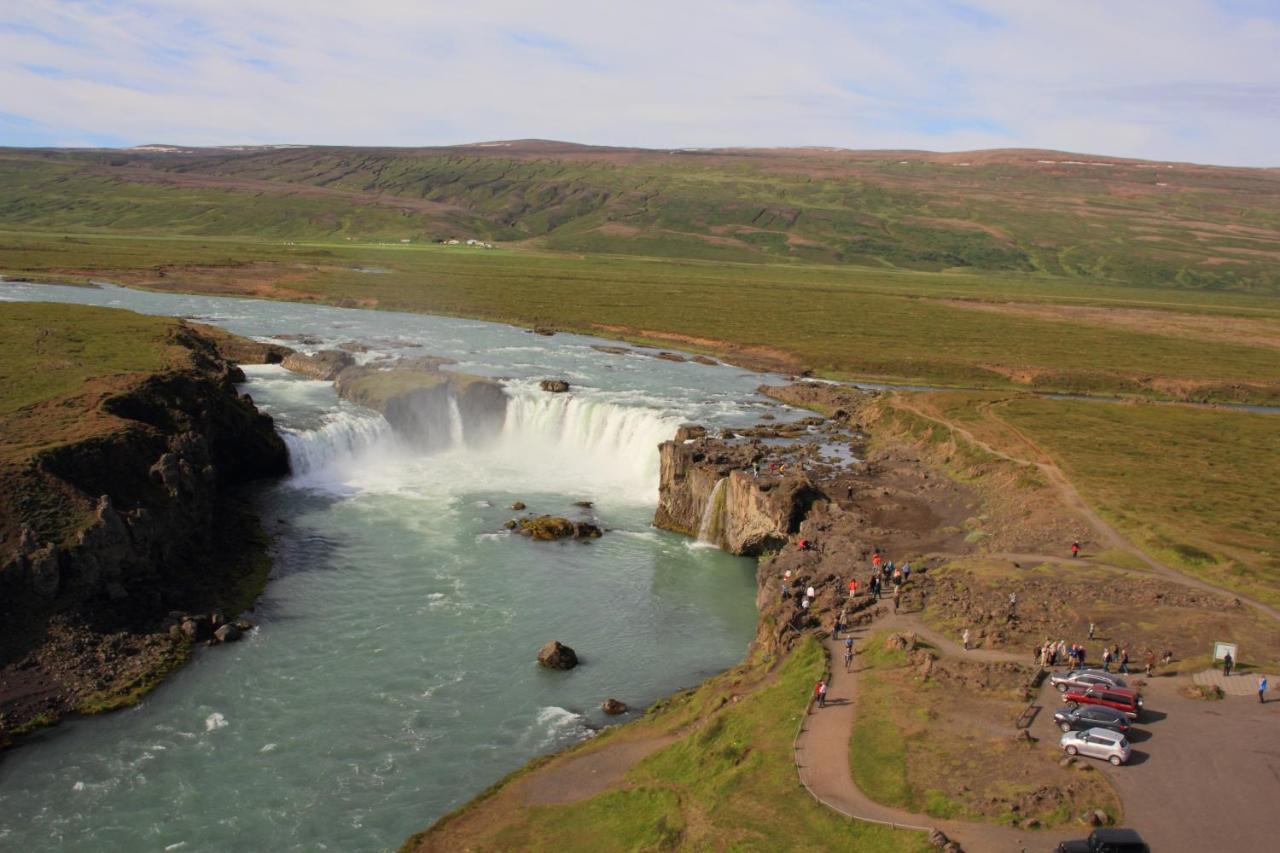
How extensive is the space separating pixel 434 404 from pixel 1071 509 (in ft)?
170

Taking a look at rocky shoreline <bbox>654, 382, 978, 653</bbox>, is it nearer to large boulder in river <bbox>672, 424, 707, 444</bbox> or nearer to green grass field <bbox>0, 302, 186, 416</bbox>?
large boulder in river <bbox>672, 424, 707, 444</bbox>

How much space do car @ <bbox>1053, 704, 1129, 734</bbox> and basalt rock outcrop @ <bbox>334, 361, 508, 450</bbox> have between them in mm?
58356

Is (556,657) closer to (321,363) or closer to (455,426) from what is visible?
(455,426)

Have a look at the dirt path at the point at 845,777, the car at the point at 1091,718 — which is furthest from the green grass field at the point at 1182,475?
the dirt path at the point at 845,777

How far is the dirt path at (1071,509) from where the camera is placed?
151 ft

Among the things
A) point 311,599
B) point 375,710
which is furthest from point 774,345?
point 375,710

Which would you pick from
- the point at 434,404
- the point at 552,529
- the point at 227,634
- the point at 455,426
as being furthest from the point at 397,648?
the point at 434,404

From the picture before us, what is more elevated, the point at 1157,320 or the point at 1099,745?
the point at 1157,320

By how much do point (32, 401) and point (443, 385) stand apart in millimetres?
33113

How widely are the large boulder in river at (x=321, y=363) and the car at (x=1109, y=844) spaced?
81.3 m

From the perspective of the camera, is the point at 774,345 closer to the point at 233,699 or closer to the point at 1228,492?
the point at 1228,492

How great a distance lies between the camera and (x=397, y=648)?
4350 cm

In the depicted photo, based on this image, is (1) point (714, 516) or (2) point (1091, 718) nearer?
(2) point (1091, 718)

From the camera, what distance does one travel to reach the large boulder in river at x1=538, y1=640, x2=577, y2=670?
139 feet
